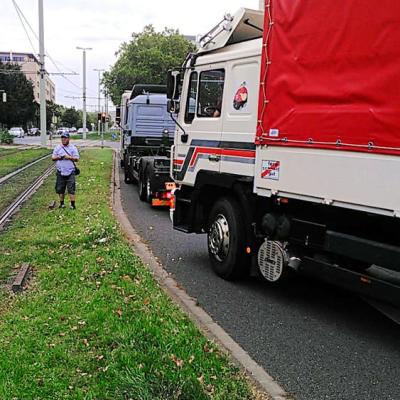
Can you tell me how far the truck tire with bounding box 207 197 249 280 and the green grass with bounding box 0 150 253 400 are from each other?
0.94m

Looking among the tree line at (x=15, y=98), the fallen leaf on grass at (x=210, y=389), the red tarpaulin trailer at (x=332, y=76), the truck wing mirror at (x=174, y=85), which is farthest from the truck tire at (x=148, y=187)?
the tree line at (x=15, y=98)

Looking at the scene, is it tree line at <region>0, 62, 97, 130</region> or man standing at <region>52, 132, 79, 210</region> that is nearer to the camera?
man standing at <region>52, 132, 79, 210</region>

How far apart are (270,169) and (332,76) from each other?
1249 millimetres

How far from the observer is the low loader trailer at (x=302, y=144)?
470cm

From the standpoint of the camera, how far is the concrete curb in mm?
4095

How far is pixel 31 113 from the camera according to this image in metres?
82.1

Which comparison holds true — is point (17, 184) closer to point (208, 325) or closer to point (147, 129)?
point (147, 129)

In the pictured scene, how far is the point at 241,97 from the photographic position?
6738 millimetres

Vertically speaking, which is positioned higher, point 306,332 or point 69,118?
point 306,332

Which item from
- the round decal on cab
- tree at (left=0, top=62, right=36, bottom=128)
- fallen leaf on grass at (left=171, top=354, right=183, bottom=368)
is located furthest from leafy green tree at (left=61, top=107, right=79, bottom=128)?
fallen leaf on grass at (left=171, top=354, right=183, bottom=368)

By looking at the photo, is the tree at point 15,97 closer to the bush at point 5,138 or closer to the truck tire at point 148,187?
the bush at point 5,138

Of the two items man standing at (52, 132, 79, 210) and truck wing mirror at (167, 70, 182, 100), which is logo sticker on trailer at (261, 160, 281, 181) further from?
man standing at (52, 132, 79, 210)

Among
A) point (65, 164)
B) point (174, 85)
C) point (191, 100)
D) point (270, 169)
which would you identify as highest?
point (174, 85)

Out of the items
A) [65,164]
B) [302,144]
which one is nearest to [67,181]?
[65,164]
